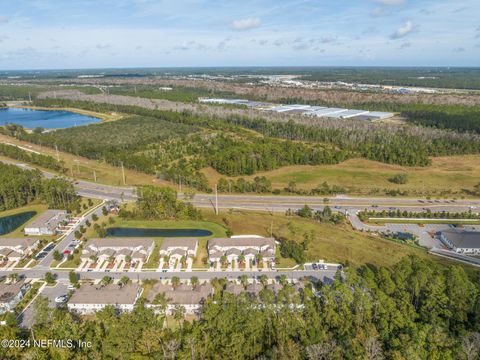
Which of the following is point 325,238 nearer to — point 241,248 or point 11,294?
point 241,248

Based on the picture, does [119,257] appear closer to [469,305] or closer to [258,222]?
[258,222]

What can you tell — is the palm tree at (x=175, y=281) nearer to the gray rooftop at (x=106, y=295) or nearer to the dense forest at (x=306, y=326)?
the gray rooftop at (x=106, y=295)

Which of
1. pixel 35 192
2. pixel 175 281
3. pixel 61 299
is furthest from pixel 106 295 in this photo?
pixel 35 192

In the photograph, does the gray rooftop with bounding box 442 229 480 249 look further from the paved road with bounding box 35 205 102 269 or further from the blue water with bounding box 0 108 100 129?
the blue water with bounding box 0 108 100 129

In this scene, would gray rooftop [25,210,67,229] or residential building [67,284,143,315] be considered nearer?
residential building [67,284,143,315]

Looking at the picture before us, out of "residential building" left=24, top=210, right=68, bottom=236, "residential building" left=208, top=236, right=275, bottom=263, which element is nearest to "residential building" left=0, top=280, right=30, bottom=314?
"residential building" left=24, top=210, right=68, bottom=236

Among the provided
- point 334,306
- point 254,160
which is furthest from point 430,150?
point 334,306
